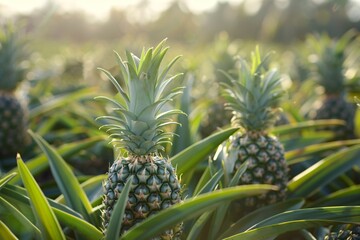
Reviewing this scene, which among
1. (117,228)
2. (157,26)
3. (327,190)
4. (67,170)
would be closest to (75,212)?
(67,170)

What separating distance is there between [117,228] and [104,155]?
2.40 m

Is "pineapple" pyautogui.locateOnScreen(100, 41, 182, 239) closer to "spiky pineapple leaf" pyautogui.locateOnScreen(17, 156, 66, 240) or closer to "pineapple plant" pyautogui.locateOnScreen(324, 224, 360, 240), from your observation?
"spiky pineapple leaf" pyautogui.locateOnScreen(17, 156, 66, 240)

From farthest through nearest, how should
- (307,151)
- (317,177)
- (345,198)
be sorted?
(307,151) < (317,177) < (345,198)

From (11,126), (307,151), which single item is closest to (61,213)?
(307,151)

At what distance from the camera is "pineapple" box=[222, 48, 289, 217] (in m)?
2.62

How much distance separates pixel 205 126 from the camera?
4.31 metres

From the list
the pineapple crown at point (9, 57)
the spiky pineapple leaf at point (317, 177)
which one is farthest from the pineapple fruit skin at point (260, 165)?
the pineapple crown at point (9, 57)

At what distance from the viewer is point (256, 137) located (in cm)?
270

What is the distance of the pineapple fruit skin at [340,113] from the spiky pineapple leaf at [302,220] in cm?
240

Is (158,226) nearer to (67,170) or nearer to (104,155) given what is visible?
(67,170)

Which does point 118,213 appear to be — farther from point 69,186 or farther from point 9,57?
point 9,57

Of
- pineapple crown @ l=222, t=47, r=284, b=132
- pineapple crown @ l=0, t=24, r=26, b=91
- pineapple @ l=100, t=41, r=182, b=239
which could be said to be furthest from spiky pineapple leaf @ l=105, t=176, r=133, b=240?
pineapple crown @ l=0, t=24, r=26, b=91

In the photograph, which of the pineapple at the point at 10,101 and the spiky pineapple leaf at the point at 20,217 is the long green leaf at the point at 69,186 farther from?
the pineapple at the point at 10,101

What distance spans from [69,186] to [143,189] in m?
0.57
